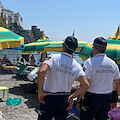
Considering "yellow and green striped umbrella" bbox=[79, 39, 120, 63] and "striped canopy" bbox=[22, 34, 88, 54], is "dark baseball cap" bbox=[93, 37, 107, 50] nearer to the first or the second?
"yellow and green striped umbrella" bbox=[79, 39, 120, 63]

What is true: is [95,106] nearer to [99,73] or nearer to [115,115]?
[99,73]

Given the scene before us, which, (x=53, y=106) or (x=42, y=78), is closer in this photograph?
(x=42, y=78)

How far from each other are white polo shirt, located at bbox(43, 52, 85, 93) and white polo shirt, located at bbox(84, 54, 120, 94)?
27 centimetres

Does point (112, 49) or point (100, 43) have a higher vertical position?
point (100, 43)

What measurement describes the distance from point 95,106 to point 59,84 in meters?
0.72

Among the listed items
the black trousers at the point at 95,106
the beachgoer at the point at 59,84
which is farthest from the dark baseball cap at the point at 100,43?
the black trousers at the point at 95,106

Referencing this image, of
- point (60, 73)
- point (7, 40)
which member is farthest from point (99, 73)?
point (7, 40)

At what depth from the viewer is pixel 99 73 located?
7.95 feet

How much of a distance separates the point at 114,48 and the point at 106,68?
10.5 ft

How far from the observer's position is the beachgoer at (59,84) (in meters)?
2.16

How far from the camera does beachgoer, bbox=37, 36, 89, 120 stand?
7.07ft

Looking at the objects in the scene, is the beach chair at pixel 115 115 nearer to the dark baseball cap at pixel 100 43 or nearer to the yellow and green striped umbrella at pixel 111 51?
the yellow and green striped umbrella at pixel 111 51

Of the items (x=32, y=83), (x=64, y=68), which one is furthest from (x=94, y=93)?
(x=32, y=83)

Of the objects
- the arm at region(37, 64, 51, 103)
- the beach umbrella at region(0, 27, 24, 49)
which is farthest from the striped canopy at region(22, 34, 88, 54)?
the arm at region(37, 64, 51, 103)
